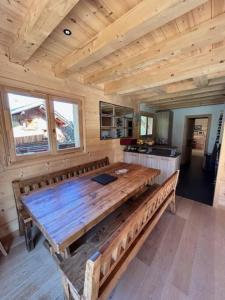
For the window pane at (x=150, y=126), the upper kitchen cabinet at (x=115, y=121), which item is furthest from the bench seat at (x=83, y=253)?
the window pane at (x=150, y=126)

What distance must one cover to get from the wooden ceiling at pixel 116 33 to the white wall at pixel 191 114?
328 cm

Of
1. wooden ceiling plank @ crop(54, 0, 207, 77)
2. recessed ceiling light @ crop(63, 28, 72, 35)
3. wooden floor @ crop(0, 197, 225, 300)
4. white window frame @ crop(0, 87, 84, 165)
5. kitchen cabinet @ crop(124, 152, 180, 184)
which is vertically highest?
recessed ceiling light @ crop(63, 28, 72, 35)

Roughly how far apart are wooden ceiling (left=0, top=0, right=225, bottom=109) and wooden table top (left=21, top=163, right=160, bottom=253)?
1.55 meters

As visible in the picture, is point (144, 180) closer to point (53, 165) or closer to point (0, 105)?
point (53, 165)

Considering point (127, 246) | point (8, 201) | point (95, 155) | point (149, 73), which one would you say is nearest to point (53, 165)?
point (8, 201)

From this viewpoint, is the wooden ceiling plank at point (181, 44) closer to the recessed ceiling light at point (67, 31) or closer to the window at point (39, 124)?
the recessed ceiling light at point (67, 31)

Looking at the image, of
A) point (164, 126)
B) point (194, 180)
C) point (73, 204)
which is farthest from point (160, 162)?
point (164, 126)

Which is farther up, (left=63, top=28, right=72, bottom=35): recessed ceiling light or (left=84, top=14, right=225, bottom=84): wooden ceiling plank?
(left=63, top=28, right=72, bottom=35): recessed ceiling light

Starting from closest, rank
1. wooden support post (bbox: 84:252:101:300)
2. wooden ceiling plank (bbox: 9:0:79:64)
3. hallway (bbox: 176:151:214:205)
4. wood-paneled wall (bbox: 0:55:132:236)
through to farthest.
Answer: wooden support post (bbox: 84:252:101:300) → wooden ceiling plank (bbox: 9:0:79:64) → wood-paneled wall (bbox: 0:55:132:236) → hallway (bbox: 176:151:214:205)

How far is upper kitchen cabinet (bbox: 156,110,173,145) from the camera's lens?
5.30 m

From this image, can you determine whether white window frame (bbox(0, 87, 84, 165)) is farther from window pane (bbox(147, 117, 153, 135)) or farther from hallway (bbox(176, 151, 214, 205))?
window pane (bbox(147, 117, 153, 135))

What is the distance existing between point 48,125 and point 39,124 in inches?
4.9

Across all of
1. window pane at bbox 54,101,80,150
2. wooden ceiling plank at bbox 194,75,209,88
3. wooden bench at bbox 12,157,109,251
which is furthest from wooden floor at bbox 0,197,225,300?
wooden ceiling plank at bbox 194,75,209,88

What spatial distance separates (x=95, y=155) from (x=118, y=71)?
167 cm
